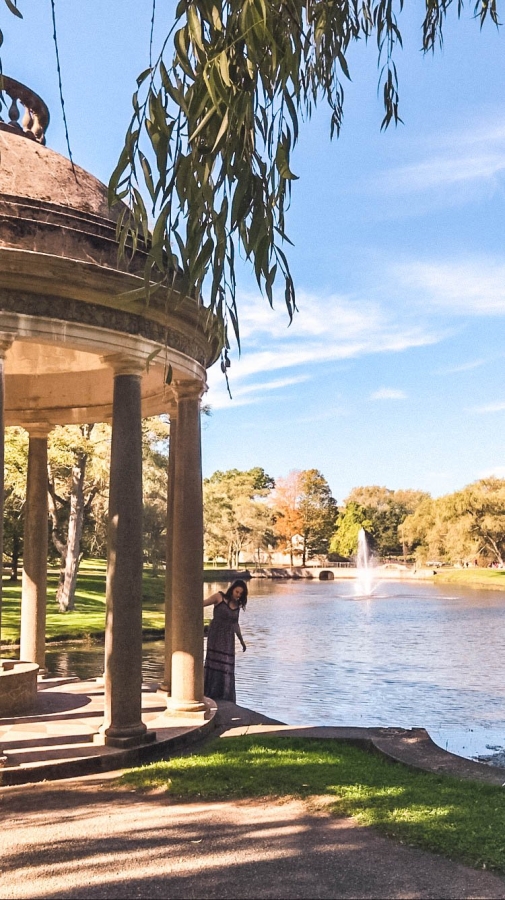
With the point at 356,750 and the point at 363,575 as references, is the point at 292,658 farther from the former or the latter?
the point at 363,575

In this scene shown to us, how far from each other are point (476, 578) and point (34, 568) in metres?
78.4

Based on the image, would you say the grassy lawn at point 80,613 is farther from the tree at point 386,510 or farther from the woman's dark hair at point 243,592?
the tree at point 386,510

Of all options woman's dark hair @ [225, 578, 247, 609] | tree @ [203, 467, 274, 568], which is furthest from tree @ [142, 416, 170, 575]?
tree @ [203, 467, 274, 568]

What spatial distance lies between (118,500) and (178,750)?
3.39 m

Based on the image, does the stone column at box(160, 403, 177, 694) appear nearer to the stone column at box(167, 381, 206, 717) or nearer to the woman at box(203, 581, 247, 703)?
the woman at box(203, 581, 247, 703)

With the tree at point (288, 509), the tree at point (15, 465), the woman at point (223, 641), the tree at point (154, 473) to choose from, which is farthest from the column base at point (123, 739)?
the tree at point (288, 509)

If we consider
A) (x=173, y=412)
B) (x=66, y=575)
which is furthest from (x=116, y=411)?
(x=66, y=575)

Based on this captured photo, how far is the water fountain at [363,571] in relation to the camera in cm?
7819

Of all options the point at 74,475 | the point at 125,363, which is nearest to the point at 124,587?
the point at 125,363

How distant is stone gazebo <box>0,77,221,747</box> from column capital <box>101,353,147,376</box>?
15 mm

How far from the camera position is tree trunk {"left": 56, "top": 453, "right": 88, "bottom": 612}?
37.7 metres

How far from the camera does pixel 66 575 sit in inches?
1513

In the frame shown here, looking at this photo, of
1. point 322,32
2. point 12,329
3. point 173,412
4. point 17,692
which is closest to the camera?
point 322,32

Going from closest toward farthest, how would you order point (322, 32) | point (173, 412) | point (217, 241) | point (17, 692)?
point (217, 241) < point (322, 32) < point (17, 692) < point (173, 412)
